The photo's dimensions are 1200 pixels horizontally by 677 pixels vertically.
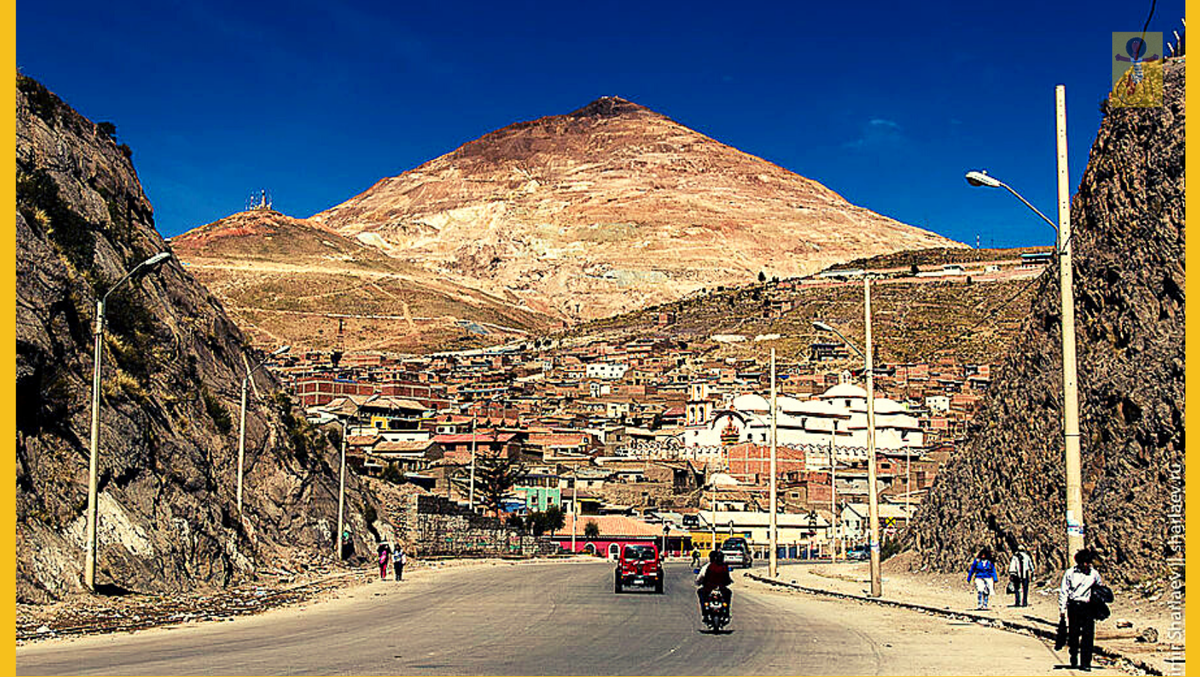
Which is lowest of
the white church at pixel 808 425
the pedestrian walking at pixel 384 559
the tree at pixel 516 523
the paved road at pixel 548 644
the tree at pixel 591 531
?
the tree at pixel 591 531

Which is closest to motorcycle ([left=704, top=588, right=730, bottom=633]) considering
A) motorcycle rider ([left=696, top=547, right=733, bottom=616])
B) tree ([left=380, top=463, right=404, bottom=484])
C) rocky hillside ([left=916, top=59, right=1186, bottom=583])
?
motorcycle rider ([left=696, top=547, right=733, bottom=616])

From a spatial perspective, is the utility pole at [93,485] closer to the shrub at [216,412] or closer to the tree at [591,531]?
the shrub at [216,412]

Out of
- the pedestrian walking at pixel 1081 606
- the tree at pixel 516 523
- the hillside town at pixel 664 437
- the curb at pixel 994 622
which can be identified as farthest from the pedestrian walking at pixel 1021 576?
the tree at pixel 516 523

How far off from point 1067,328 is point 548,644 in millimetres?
9249

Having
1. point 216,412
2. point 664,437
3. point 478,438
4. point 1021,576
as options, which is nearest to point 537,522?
point 478,438

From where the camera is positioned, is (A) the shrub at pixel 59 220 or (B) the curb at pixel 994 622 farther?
(A) the shrub at pixel 59 220

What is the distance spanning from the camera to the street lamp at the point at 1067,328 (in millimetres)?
18672

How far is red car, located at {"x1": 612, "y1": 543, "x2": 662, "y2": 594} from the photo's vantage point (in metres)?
37.1

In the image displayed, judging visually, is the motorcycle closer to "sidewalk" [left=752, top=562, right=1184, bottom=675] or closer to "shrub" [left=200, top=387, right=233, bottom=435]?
"sidewalk" [left=752, top=562, right=1184, bottom=675]

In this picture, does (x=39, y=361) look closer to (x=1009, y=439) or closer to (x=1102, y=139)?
(x=1009, y=439)

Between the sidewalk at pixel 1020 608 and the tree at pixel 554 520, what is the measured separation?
43.6m

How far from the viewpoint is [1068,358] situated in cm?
1928

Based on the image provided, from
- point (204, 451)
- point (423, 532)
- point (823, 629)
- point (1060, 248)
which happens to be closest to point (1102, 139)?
point (1060, 248)

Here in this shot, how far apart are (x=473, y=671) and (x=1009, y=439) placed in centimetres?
2469
